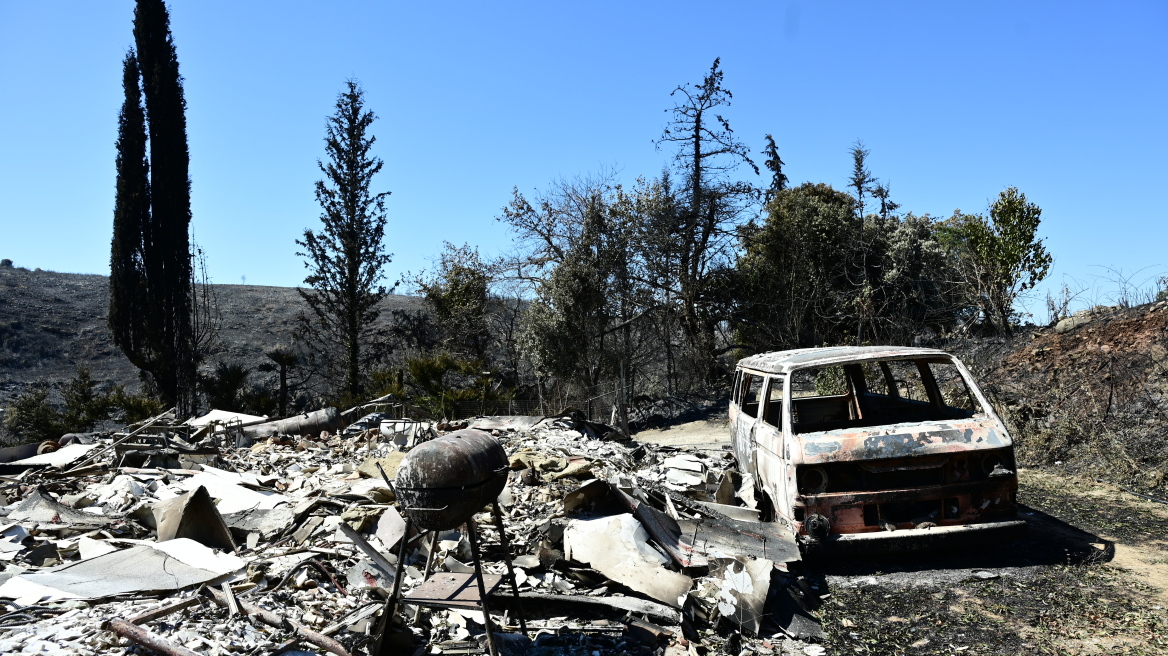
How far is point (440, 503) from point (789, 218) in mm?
20184

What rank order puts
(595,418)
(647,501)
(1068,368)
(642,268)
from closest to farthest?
(647,501)
(1068,368)
(595,418)
(642,268)

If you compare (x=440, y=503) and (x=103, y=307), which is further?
(x=103, y=307)

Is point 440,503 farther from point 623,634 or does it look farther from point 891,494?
point 891,494

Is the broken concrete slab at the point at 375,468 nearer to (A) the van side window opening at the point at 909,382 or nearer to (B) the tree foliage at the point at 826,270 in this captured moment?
(A) the van side window opening at the point at 909,382

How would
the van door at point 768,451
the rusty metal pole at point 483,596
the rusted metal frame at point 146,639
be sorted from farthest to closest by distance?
the van door at point 768,451 < the rusty metal pole at point 483,596 < the rusted metal frame at point 146,639

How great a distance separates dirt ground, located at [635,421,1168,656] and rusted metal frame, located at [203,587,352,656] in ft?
9.15

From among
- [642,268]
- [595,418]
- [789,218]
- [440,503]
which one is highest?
[789,218]

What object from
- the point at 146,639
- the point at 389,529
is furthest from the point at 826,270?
the point at 146,639

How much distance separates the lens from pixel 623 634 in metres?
4.34

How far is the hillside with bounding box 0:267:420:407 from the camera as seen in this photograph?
29547 mm

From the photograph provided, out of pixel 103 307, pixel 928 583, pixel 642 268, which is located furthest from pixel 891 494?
pixel 103 307

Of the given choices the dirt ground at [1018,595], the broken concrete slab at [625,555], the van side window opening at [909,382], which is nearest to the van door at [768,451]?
the dirt ground at [1018,595]

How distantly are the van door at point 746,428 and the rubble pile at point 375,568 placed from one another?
230 mm

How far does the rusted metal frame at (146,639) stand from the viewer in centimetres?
351
